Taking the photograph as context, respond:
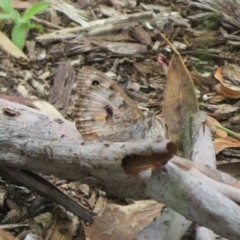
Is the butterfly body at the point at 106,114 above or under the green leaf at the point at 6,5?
above

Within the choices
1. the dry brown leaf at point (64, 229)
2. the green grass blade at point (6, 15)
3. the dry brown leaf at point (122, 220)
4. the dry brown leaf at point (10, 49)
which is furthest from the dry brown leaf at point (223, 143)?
the green grass blade at point (6, 15)

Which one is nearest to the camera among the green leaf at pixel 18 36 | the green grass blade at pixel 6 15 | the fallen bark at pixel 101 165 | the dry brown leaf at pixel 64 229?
the fallen bark at pixel 101 165

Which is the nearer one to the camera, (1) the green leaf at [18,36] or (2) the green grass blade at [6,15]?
(2) the green grass blade at [6,15]

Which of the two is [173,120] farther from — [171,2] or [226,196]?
[171,2]

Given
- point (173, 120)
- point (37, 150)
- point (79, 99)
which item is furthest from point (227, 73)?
point (37, 150)

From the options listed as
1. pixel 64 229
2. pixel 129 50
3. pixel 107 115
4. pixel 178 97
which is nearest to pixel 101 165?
pixel 107 115

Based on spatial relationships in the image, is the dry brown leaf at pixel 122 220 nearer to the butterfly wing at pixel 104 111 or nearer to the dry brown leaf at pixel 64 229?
the dry brown leaf at pixel 64 229

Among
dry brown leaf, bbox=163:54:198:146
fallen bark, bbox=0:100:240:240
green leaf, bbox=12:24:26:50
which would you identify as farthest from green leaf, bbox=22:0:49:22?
fallen bark, bbox=0:100:240:240

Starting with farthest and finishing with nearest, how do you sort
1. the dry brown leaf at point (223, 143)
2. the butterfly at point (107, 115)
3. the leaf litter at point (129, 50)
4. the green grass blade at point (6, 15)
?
1. the green grass blade at point (6, 15)
2. the leaf litter at point (129, 50)
3. the dry brown leaf at point (223, 143)
4. the butterfly at point (107, 115)
